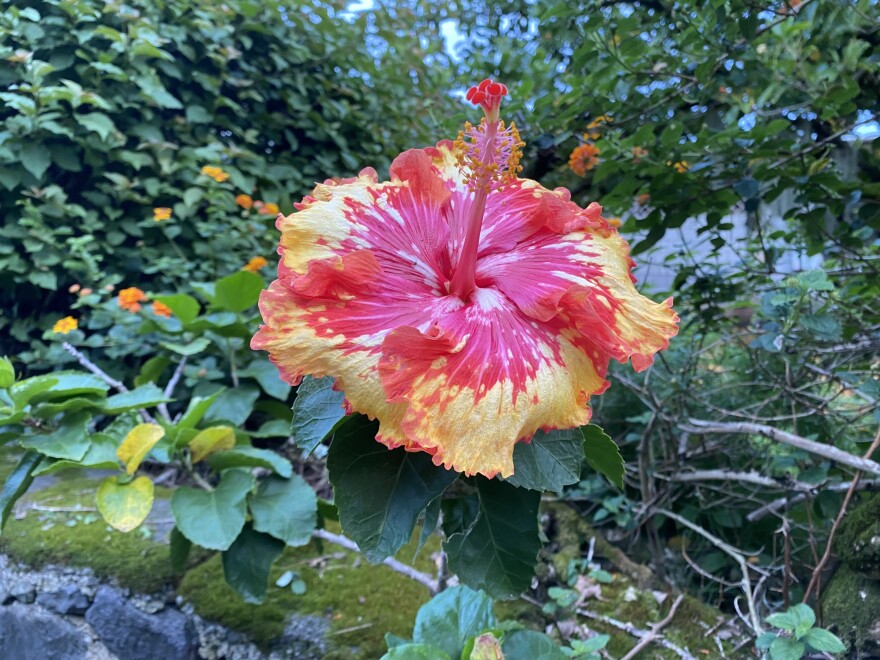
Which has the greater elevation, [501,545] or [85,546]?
[501,545]

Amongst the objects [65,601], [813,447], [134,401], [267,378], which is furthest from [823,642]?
[267,378]

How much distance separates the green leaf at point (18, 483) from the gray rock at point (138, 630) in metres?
0.27

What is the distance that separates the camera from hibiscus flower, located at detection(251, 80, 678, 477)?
0.48m

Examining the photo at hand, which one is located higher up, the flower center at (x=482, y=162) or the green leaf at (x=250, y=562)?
the flower center at (x=482, y=162)

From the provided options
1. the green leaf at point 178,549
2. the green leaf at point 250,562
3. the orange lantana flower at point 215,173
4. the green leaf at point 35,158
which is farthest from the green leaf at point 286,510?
the green leaf at point 35,158

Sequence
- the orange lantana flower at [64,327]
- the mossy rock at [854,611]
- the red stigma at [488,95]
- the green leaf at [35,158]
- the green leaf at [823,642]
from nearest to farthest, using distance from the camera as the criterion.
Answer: the red stigma at [488,95]
the green leaf at [823,642]
the mossy rock at [854,611]
the orange lantana flower at [64,327]
the green leaf at [35,158]

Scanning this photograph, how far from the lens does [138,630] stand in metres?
1.12

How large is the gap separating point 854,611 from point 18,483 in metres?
1.53

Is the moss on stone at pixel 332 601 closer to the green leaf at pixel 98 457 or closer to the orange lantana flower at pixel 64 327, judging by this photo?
the green leaf at pixel 98 457

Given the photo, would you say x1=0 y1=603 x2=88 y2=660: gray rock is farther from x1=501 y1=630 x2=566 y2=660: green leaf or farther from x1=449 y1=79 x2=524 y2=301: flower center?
x1=449 y1=79 x2=524 y2=301: flower center

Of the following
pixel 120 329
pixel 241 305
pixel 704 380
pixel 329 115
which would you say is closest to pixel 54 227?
pixel 120 329

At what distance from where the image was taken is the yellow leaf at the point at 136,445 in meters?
1.10

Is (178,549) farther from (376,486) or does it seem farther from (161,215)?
(161,215)

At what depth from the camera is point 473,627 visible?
79 cm
